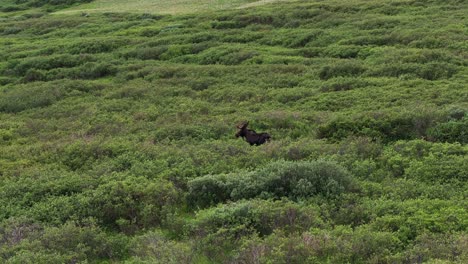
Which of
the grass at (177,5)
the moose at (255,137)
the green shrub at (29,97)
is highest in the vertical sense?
the moose at (255,137)

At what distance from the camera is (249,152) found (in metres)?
12.8

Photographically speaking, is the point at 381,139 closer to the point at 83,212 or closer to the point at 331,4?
the point at 83,212

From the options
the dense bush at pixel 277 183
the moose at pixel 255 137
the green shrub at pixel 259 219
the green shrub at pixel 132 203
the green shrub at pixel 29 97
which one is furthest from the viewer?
the green shrub at pixel 29 97

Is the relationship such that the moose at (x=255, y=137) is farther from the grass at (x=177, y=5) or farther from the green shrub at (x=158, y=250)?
the grass at (x=177, y=5)

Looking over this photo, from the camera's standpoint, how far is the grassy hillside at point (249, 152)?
26.9 ft

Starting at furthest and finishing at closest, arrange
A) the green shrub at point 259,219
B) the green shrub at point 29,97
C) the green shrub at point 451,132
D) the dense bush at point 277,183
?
the green shrub at point 29,97 < the green shrub at point 451,132 < the dense bush at point 277,183 < the green shrub at point 259,219

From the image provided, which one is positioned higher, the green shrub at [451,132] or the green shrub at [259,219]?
the green shrub at [259,219]

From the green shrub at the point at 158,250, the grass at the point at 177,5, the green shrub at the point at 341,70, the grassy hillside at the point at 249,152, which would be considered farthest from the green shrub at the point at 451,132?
the grass at the point at 177,5

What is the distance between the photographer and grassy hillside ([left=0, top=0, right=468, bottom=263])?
8.20 metres

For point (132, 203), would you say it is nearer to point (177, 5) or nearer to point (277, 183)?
point (277, 183)

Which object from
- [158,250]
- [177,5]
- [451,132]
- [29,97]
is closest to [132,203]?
[158,250]

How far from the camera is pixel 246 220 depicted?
8594mm

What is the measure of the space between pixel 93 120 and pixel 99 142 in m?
4.51

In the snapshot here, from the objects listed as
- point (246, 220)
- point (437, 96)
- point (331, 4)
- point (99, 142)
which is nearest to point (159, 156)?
point (99, 142)
